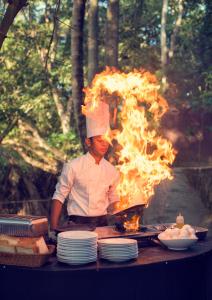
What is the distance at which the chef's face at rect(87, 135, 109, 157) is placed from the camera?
483 cm

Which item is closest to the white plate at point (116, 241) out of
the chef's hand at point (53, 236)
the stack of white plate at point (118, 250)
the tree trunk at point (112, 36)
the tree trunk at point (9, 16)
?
the stack of white plate at point (118, 250)

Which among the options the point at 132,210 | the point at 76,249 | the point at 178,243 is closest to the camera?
the point at 76,249

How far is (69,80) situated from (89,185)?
13.7 metres

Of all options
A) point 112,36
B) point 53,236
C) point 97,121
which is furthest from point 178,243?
point 112,36

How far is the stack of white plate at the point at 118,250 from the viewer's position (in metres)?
3.48

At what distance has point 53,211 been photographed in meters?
4.73

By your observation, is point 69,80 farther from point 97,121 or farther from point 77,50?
point 97,121

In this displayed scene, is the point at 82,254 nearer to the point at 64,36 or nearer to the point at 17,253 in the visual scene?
the point at 17,253

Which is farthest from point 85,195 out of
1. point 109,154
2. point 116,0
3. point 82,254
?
point 116,0

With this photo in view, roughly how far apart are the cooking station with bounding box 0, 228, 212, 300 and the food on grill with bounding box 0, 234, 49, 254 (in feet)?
0.38

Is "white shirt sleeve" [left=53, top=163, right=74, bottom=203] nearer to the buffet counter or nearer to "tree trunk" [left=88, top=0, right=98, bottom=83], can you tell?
the buffet counter

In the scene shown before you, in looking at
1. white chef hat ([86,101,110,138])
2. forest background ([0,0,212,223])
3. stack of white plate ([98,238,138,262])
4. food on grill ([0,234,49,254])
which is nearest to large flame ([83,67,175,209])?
white chef hat ([86,101,110,138])

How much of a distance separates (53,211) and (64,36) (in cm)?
1767

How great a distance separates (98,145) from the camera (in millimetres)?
4867
